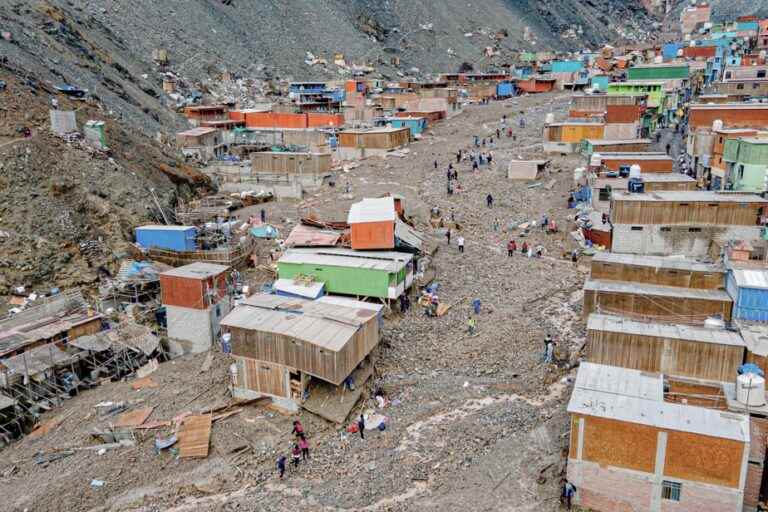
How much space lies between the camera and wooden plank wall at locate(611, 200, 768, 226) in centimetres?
2488

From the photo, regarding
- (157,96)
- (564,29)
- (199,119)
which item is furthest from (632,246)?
(564,29)

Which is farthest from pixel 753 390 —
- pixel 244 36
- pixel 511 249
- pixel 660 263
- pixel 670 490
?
pixel 244 36

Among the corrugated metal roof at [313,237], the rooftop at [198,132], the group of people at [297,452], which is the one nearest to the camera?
the group of people at [297,452]

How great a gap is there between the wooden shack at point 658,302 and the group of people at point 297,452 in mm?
9702

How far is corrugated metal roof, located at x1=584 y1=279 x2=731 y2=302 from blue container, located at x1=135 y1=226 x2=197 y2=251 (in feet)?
54.7

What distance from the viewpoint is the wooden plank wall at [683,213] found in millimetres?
24875

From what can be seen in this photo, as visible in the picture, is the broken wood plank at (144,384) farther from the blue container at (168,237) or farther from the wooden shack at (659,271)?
the wooden shack at (659,271)

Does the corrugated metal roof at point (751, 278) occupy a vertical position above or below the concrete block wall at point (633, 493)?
above

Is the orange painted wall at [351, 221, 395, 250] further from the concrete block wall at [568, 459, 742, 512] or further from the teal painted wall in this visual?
the concrete block wall at [568, 459, 742, 512]

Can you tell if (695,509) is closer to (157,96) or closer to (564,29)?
(157,96)

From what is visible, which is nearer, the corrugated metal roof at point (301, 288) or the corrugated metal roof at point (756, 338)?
the corrugated metal roof at point (756, 338)

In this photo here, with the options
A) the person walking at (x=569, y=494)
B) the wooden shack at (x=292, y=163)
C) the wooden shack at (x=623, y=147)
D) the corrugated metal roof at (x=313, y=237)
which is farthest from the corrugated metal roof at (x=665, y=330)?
the wooden shack at (x=292, y=163)

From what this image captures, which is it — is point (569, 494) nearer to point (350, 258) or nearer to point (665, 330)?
point (665, 330)

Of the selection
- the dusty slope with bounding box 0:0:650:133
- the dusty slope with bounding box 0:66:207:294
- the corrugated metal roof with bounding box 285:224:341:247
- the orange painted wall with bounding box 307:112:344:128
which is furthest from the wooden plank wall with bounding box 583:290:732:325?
the orange painted wall with bounding box 307:112:344:128
